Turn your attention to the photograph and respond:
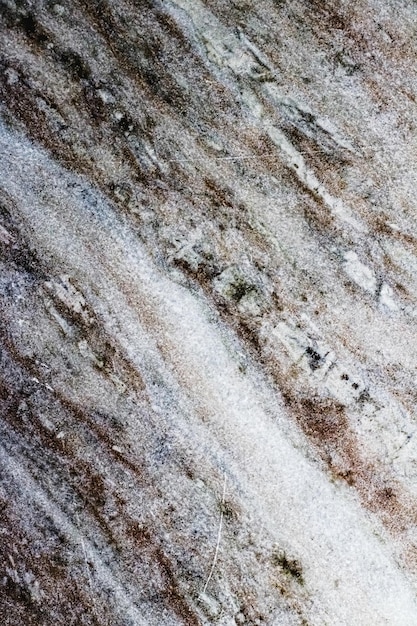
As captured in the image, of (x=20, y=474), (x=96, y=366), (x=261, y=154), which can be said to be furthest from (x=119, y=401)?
(x=261, y=154)

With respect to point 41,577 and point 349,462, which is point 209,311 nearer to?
point 349,462

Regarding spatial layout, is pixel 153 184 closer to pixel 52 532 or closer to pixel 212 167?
pixel 212 167

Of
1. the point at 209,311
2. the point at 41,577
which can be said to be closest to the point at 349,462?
the point at 209,311

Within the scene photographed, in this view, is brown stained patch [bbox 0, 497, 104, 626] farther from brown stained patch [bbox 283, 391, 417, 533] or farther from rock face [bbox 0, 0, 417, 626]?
brown stained patch [bbox 283, 391, 417, 533]

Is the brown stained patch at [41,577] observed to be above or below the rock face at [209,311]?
below

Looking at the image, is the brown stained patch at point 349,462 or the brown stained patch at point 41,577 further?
the brown stained patch at point 41,577

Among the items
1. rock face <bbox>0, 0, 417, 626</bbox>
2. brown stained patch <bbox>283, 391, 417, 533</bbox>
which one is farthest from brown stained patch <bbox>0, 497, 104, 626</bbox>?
brown stained patch <bbox>283, 391, 417, 533</bbox>

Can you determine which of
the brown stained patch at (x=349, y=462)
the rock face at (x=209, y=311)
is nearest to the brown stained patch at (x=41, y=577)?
the rock face at (x=209, y=311)

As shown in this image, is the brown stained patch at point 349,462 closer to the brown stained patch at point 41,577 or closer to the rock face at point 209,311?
the rock face at point 209,311
